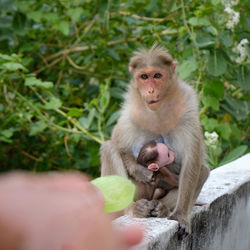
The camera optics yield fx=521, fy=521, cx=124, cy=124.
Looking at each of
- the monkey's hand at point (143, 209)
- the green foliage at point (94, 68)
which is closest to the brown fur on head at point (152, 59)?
the green foliage at point (94, 68)

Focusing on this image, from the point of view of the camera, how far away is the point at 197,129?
12.6 ft

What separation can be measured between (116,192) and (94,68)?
5994 mm

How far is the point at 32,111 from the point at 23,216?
5.32 metres

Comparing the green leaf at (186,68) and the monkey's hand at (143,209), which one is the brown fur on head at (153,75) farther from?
the green leaf at (186,68)

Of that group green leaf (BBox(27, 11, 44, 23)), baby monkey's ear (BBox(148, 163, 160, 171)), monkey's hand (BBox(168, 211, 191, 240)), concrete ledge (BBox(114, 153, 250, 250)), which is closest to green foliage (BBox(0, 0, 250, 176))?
green leaf (BBox(27, 11, 44, 23))

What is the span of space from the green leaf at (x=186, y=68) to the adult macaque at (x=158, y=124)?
3.37ft

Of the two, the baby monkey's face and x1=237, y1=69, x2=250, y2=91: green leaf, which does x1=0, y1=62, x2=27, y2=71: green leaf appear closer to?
the baby monkey's face

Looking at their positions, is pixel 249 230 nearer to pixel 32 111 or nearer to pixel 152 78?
pixel 152 78

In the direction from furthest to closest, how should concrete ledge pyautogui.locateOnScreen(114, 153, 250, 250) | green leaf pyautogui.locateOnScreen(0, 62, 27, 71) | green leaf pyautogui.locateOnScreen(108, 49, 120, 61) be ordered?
green leaf pyautogui.locateOnScreen(108, 49, 120, 61), green leaf pyautogui.locateOnScreen(0, 62, 27, 71), concrete ledge pyautogui.locateOnScreen(114, 153, 250, 250)

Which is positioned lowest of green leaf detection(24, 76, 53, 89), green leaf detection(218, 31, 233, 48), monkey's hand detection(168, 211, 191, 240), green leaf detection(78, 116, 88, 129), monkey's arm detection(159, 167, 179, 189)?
monkey's hand detection(168, 211, 191, 240)

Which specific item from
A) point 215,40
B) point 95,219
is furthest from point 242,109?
point 95,219

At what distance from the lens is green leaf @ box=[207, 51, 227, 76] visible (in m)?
5.19

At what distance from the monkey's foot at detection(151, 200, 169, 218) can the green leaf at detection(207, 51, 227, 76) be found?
210cm

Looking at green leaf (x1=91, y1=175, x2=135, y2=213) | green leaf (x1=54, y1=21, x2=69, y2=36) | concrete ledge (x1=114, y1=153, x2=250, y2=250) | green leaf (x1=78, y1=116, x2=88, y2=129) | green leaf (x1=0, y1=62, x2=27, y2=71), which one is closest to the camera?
green leaf (x1=91, y1=175, x2=135, y2=213)
